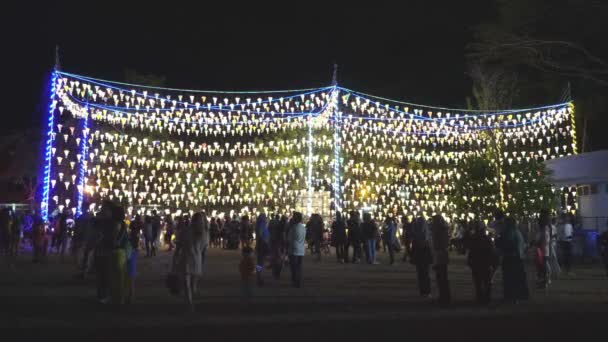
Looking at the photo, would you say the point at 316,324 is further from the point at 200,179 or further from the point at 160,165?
the point at 200,179

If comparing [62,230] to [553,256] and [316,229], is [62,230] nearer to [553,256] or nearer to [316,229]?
[316,229]

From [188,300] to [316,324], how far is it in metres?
2.02

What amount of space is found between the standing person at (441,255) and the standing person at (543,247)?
2.74 meters

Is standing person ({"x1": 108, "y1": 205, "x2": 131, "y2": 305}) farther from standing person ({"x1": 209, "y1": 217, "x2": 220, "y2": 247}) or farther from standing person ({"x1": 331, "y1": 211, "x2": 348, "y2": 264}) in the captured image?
standing person ({"x1": 209, "y1": 217, "x2": 220, "y2": 247})

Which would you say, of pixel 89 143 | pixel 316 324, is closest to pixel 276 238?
pixel 316 324

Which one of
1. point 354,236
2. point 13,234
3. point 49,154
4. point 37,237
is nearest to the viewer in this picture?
point 13,234

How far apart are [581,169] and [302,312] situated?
1783cm

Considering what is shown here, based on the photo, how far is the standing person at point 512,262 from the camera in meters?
10.2

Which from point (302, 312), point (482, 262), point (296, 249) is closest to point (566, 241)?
point (482, 262)

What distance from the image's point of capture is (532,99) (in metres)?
34.2

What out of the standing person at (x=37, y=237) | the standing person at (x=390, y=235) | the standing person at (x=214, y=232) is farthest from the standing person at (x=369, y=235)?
the standing person at (x=214, y=232)

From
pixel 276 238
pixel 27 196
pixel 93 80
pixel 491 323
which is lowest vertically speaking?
pixel 491 323

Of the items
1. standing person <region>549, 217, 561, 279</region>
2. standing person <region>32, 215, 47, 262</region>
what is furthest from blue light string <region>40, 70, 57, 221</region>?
standing person <region>549, 217, 561, 279</region>

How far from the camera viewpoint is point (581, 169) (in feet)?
77.4
